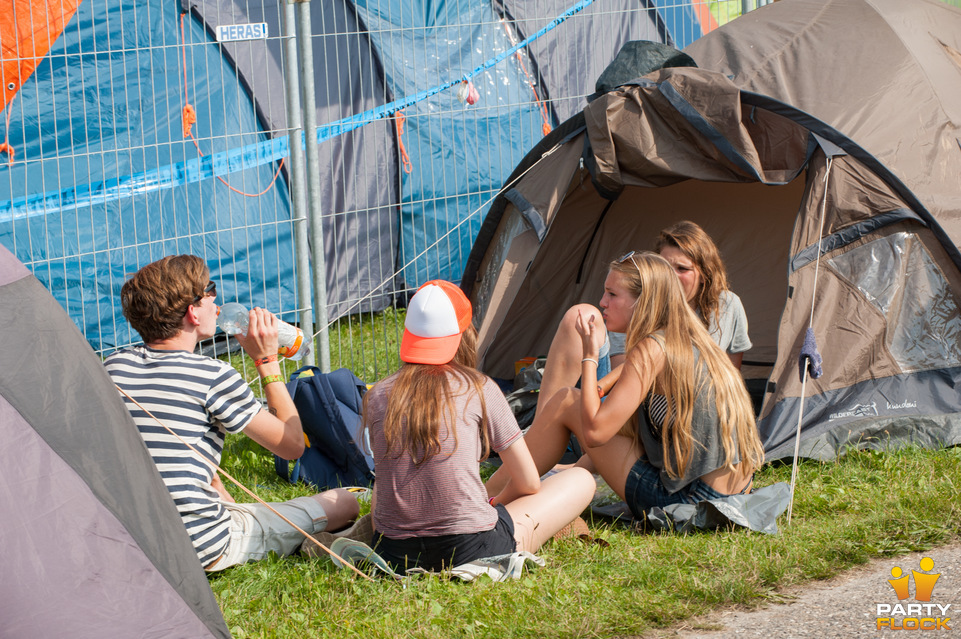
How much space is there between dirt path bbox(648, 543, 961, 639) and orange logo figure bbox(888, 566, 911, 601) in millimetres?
13

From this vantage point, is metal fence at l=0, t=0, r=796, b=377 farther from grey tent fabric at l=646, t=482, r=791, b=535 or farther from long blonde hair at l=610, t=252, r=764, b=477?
grey tent fabric at l=646, t=482, r=791, b=535

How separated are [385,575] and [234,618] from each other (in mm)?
466

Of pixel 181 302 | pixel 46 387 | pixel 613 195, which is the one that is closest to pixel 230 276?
pixel 613 195

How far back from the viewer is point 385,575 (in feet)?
9.78

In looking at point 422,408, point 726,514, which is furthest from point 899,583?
point 422,408

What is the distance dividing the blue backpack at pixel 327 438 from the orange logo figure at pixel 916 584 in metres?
2.14

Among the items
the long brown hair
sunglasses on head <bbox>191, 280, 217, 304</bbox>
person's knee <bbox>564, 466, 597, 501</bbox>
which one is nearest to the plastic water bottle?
sunglasses on head <bbox>191, 280, 217, 304</bbox>

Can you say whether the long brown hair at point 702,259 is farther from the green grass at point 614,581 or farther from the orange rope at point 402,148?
the orange rope at point 402,148

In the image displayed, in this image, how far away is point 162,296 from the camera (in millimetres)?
3012

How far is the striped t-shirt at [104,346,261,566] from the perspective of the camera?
9.74ft

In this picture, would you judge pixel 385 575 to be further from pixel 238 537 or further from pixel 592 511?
pixel 592 511

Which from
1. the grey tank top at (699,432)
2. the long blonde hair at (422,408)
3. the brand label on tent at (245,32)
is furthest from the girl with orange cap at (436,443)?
the brand label on tent at (245,32)

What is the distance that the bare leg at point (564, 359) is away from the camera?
4008 mm

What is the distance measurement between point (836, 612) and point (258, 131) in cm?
454
